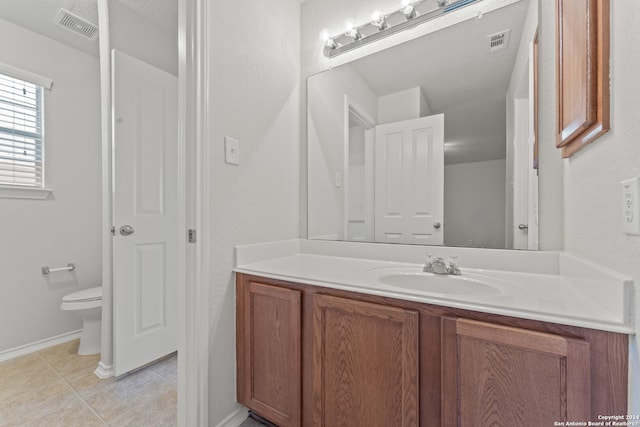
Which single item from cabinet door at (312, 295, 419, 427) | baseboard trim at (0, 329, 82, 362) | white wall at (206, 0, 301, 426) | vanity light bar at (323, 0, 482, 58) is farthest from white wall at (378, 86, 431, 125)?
baseboard trim at (0, 329, 82, 362)

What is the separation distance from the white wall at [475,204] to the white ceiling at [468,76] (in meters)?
0.06

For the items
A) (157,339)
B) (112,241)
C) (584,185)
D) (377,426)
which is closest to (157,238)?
(112,241)

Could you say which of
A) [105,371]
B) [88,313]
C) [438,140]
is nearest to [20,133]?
[88,313]

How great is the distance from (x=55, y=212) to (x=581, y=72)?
3.19m

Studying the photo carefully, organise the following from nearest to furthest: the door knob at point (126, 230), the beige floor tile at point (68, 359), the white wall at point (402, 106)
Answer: the white wall at point (402, 106)
the door knob at point (126, 230)
the beige floor tile at point (68, 359)

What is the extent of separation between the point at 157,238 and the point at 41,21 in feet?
5.94

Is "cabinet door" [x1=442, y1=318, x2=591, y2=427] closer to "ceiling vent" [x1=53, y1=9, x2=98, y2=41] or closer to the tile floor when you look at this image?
the tile floor

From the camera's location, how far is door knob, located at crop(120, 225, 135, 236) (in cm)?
168

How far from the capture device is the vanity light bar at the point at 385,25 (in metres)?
1.33

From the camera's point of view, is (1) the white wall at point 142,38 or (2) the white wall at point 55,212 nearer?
(1) the white wall at point 142,38

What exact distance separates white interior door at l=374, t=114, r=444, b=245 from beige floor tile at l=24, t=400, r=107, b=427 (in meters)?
1.65

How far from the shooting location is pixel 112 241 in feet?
5.74

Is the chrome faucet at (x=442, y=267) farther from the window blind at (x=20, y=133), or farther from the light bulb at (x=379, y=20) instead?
the window blind at (x=20, y=133)

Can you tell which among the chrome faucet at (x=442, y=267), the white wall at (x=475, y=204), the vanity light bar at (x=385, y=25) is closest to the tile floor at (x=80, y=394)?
the chrome faucet at (x=442, y=267)
